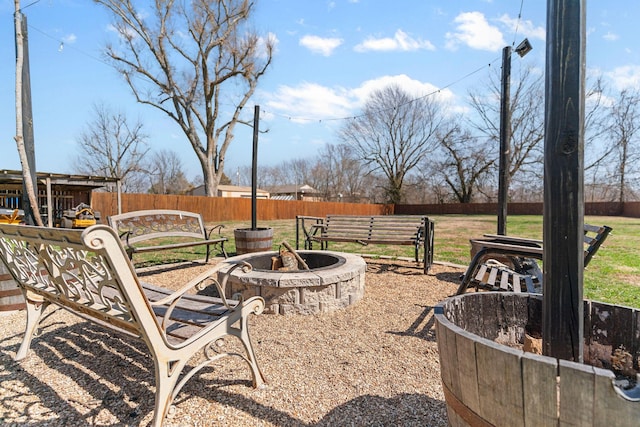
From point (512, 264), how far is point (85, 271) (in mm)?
4573

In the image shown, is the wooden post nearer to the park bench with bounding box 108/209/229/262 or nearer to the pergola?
the park bench with bounding box 108/209/229/262

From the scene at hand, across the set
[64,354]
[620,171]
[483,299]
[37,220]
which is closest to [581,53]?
[483,299]

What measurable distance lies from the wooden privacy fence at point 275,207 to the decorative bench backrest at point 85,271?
1247 centimetres

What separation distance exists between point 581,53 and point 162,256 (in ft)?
25.4

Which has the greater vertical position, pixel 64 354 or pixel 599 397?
pixel 599 397

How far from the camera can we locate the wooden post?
3.51 ft

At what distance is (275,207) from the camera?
2414 centimetres

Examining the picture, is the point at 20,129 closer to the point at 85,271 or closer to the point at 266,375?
the point at 85,271

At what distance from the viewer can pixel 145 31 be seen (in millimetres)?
19188

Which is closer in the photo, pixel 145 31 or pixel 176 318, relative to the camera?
pixel 176 318

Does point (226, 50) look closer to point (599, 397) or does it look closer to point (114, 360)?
point (114, 360)

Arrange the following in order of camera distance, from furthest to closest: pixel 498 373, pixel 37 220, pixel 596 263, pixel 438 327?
pixel 596 263 < pixel 37 220 < pixel 438 327 < pixel 498 373

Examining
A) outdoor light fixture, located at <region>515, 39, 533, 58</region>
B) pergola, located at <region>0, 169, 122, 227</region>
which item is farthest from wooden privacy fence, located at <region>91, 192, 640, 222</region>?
outdoor light fixture, located at <region>515, 39, 533, 58</region>

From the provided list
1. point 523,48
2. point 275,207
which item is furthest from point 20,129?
point 275,207
